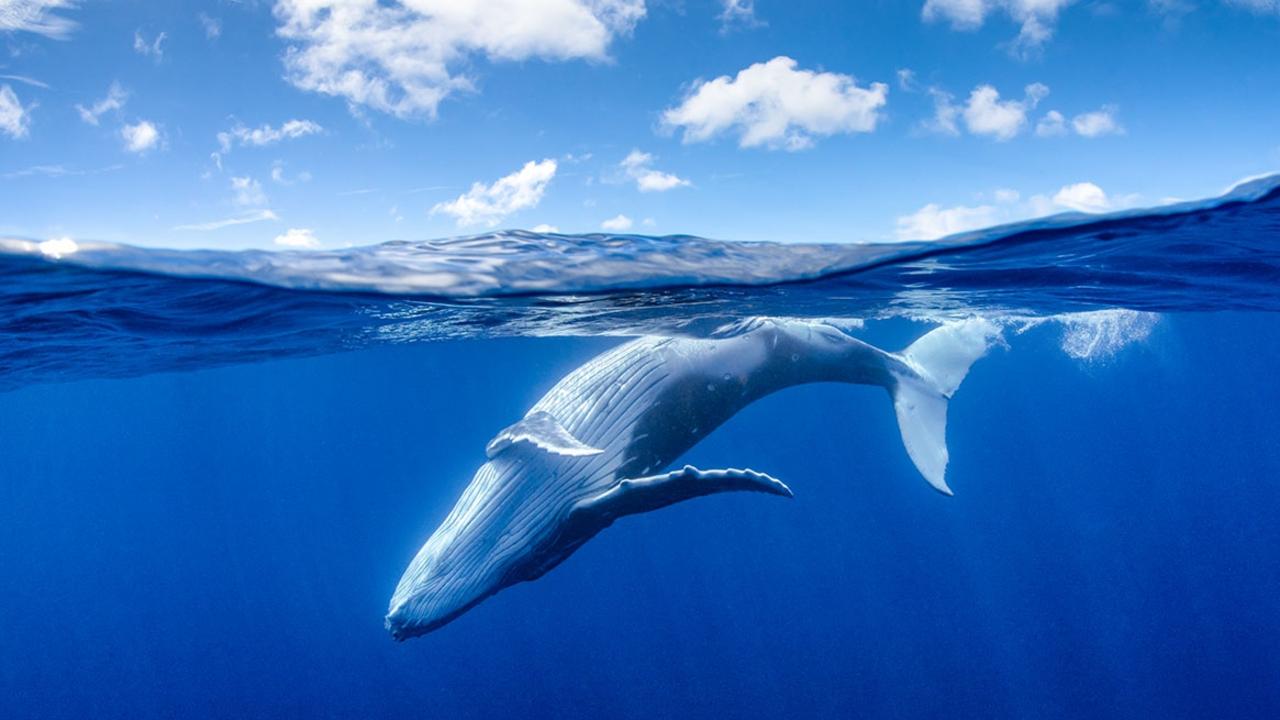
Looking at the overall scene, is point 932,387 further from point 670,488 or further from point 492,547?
point 492,547

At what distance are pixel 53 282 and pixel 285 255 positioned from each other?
2.90 meters

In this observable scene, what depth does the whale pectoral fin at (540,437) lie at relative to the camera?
635 cm

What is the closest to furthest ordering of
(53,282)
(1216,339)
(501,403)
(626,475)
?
(626,475)
(53,282)
(1216,339)
(501,403)

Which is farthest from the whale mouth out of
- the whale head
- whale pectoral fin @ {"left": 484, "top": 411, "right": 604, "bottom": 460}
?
whale pectoral fin @ {"left": 484, "top": 411, "right": 604, "bottom": 460}

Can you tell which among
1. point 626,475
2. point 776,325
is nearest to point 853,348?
point 776,325

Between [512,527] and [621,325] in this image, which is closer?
[512,527]

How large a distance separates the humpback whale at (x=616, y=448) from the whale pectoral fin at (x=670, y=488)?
0.01 m

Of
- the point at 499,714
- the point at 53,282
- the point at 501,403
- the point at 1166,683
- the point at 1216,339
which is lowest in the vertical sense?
the point at 1166,683

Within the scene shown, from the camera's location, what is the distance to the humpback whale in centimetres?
596

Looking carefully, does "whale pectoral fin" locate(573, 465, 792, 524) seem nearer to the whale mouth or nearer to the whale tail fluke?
the whale mouth

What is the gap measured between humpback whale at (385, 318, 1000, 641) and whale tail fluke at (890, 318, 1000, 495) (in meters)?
0.03

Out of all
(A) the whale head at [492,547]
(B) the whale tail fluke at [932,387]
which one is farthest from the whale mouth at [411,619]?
(B) the whale tail fluke at [932,387]

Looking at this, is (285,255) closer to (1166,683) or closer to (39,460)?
(1166,683)

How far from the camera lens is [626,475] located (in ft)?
24.3
